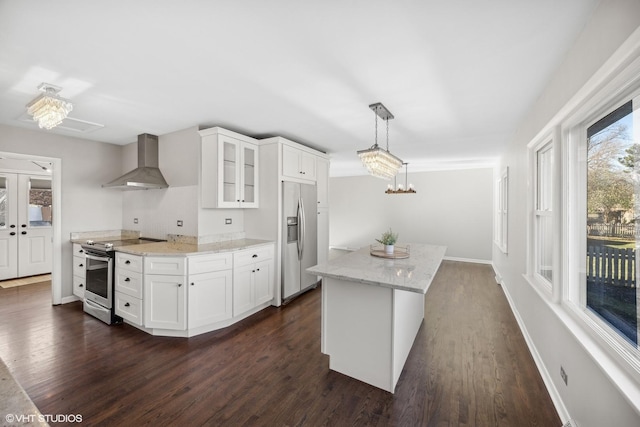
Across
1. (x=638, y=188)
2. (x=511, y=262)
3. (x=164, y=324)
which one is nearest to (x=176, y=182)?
(x=164, y=324)

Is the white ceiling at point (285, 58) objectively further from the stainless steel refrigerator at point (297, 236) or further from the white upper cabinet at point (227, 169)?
the stainless steel refrigerator at point (297, 236)

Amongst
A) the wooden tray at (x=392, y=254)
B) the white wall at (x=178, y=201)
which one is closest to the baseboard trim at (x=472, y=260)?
the wooden tray at (x=392, y=254)

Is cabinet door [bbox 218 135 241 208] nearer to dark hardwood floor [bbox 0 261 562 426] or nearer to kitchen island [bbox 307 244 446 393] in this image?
dark hardwood floor [bbox 0 261 562 426]

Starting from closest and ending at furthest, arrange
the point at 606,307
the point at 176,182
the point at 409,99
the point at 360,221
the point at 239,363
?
the point at 606,307, the point at 239,363, the point at 409,99, the point at 176,182, the point at 360,221

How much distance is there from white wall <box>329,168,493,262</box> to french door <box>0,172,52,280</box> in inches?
262

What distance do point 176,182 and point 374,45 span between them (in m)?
3.03

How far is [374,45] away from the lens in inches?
68.5

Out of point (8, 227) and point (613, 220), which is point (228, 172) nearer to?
point (613, 220)

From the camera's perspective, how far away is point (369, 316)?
2080 mm

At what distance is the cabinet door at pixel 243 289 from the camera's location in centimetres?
317

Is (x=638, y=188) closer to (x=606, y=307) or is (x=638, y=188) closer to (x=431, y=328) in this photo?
(x=606, y=307)

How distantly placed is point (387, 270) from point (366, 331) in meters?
0.49

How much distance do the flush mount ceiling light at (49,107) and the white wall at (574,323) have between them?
11.8 feet

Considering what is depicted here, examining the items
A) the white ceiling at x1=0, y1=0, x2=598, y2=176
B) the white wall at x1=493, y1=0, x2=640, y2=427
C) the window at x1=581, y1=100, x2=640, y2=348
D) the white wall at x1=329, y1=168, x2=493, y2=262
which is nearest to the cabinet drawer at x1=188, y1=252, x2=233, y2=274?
the white ceiling at x1=0, y1=0, x2=598, y2=176
